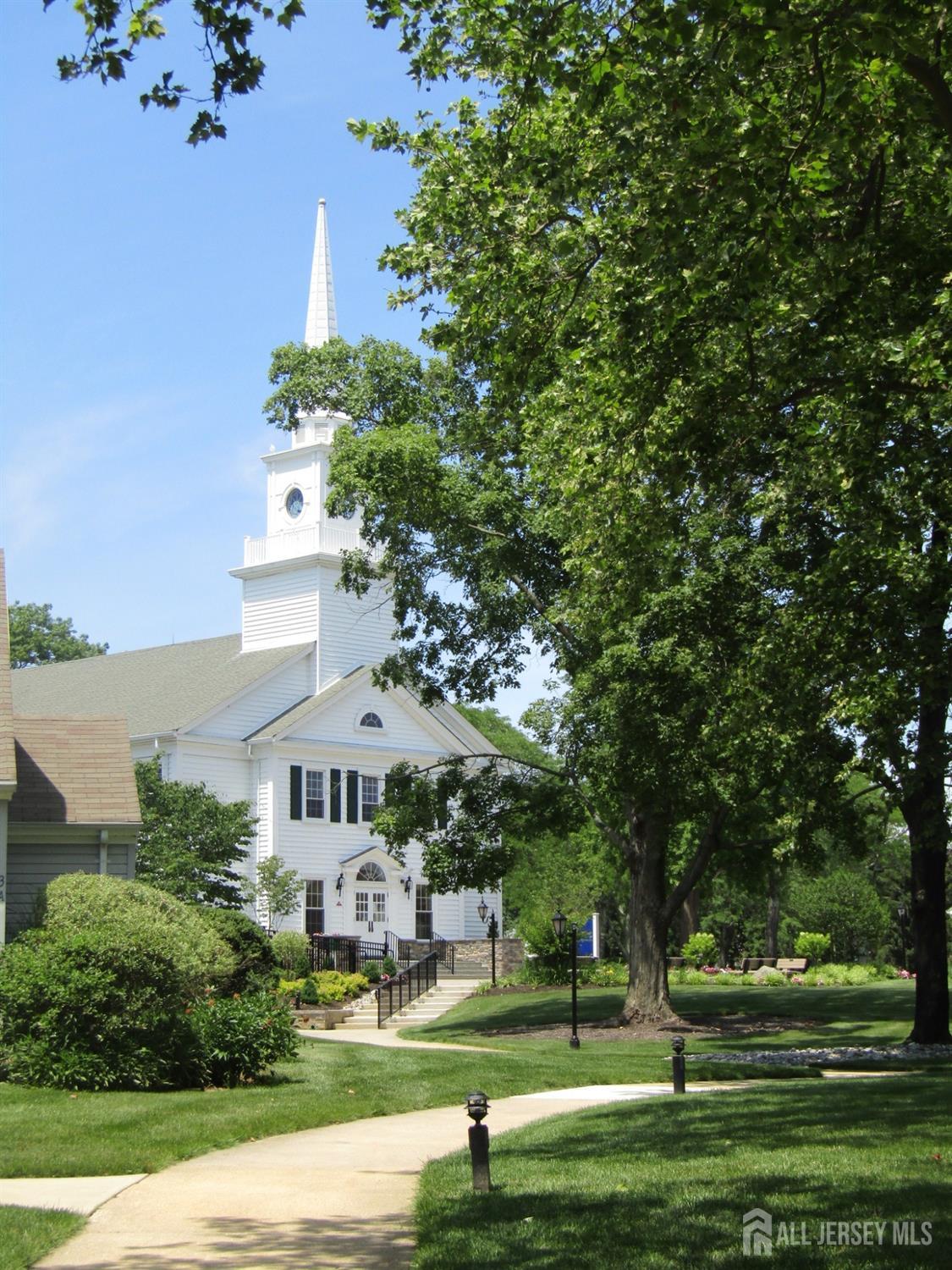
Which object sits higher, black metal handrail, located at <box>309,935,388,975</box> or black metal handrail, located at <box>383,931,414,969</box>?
black metal handrail, located at <box>309,935,388,975</box>

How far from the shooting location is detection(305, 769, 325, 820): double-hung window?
44.2m

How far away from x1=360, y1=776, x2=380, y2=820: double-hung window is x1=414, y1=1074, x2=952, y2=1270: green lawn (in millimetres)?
32672

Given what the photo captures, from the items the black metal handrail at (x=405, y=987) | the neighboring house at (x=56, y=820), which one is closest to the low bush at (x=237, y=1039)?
the neighboring house at (x=56, y=820)

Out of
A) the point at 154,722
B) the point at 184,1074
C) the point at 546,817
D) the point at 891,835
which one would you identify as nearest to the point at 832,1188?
the point at 184,1074

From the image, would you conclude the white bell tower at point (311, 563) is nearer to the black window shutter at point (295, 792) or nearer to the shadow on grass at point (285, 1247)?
the black window shutter at point (295, 792)

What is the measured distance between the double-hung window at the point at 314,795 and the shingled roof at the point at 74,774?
1937 centimetres

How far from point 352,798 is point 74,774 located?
23100mm

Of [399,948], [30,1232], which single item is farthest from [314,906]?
[30,1232]

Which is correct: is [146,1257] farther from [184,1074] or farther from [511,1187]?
[184,1074]

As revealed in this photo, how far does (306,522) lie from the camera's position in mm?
47219

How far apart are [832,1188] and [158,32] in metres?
8.16

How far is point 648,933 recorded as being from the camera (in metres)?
28.0

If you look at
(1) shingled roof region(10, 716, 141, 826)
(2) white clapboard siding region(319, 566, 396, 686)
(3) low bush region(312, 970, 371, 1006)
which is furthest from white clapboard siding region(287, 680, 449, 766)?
(1) shingled roof region(10, 716, 141, 826)

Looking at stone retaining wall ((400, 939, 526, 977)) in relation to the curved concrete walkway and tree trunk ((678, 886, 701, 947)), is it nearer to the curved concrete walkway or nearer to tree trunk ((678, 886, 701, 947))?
tree trunk ((678, 886, 701, 947))
